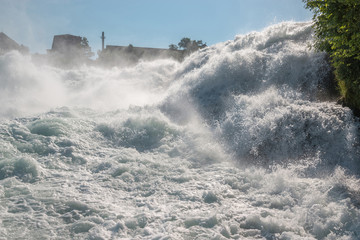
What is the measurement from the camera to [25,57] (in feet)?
66.8

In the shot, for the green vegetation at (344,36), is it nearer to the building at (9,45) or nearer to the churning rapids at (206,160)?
the churning rapids at (206,160)

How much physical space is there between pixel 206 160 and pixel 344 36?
4891 mm

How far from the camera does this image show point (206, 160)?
852 cm

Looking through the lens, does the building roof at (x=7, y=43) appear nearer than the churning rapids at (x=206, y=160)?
No

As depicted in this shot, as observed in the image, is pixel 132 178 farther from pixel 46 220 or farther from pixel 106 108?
pixel 106 108

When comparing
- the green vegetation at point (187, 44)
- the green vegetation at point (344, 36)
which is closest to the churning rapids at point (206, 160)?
the green vegetation at point (344, 36)

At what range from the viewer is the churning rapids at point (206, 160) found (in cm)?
527

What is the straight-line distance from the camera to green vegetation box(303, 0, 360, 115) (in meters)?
6.88

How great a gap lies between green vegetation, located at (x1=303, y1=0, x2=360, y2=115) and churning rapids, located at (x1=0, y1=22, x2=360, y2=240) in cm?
65

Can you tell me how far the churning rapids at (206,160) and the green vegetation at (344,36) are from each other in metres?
0.65

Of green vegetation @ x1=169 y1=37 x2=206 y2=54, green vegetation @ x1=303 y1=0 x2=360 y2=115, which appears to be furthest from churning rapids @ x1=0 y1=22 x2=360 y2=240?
green vegetation @ x1=169 y1=37 x2=206 y2=54

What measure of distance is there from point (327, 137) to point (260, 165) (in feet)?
6.61

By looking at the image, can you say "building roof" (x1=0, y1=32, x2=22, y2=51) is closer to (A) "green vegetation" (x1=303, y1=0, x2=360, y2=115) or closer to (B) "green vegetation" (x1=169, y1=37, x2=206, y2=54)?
(B) "green vegetation" (x1=169, y1=37, x2=206, y2=54)

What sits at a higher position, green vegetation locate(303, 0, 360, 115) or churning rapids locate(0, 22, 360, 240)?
green vegetation locate(303, 0, 360, 115)
